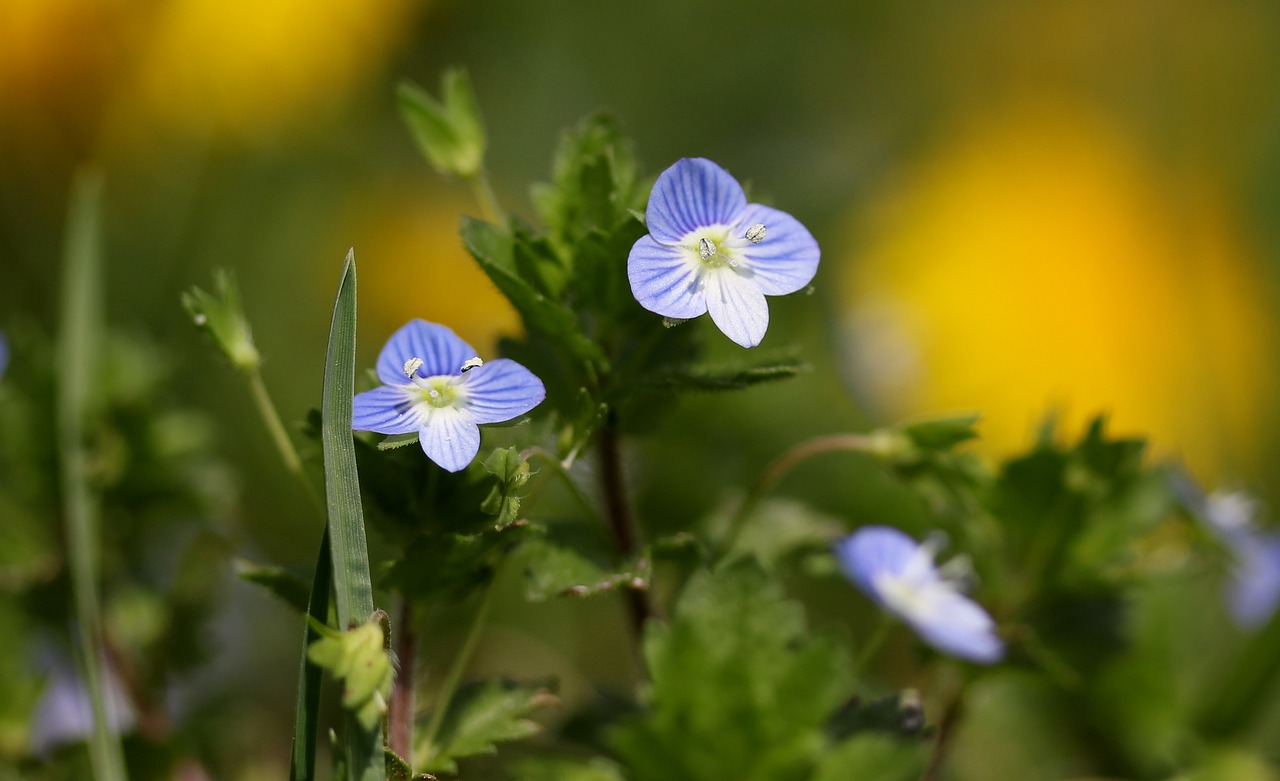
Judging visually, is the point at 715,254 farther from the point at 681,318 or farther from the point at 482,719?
the point at 482,719

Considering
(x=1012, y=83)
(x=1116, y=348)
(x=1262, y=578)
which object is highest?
(x=1012, y=83)

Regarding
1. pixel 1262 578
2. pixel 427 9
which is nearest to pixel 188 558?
pixel 1262 578

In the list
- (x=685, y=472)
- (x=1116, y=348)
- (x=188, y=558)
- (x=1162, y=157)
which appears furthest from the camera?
(x=1162, y=157)

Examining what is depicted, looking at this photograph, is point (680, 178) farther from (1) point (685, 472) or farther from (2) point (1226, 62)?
(2) point (1226, 62)

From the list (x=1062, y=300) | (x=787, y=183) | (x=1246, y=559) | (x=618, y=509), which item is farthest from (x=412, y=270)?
(x=1246, y=559)

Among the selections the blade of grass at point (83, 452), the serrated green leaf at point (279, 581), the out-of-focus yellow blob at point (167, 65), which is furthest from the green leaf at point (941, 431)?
the out-of-focus yellow blob at point (167, 65)

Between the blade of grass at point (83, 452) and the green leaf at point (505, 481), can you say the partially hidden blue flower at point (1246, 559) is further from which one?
the blade of grass at point (83, 452)
